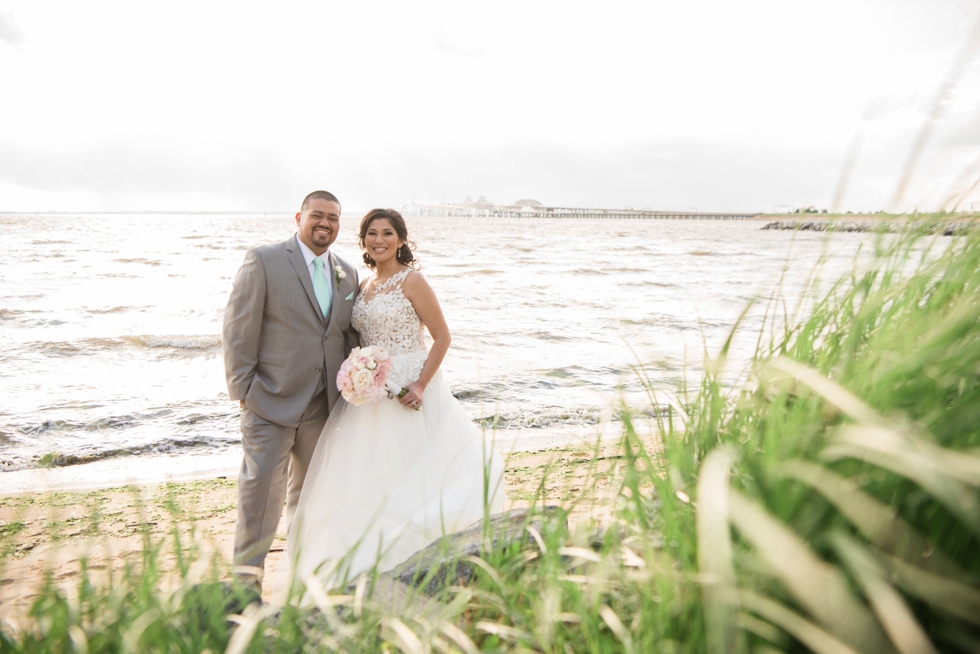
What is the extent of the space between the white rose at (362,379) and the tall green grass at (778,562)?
2.43 meters

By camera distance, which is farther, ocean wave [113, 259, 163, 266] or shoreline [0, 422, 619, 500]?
ocean wave [113, 259, 163, 266]

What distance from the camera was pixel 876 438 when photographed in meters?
1.11

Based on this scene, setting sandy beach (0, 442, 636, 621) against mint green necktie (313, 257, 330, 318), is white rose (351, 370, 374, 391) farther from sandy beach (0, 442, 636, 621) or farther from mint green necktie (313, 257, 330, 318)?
sandy beach (0, 442, 636, 621)

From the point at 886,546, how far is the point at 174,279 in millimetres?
31289

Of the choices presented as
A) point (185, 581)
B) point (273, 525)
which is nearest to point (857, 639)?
point (185, 581)

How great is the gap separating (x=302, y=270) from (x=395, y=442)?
161 cm

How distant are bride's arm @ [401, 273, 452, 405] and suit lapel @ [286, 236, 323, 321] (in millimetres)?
751

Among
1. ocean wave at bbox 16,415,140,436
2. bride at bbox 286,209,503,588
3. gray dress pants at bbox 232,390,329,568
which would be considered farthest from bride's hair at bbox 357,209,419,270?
ocean wave at bbox 16,415,140,436

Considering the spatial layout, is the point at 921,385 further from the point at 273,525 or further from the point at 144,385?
the point at 144,385

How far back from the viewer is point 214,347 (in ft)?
51.3

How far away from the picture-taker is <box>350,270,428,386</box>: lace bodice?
16.2 feet

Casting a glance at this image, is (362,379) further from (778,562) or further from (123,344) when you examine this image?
(123,344)

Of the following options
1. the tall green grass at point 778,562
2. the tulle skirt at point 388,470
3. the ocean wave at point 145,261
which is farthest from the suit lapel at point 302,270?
the ocean wave at point 145,261

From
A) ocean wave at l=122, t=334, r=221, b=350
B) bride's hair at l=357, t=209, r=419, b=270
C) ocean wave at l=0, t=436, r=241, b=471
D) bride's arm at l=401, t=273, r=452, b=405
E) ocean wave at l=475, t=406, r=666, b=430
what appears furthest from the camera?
ocean wave at l=122, t=334, r=221, b=350
